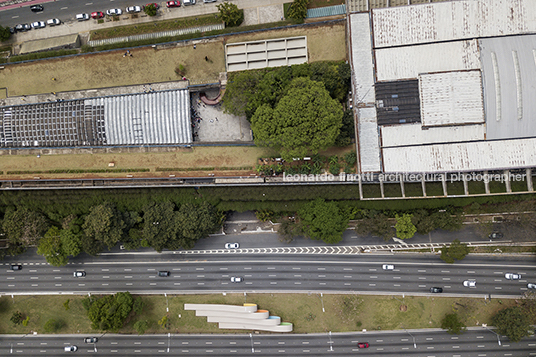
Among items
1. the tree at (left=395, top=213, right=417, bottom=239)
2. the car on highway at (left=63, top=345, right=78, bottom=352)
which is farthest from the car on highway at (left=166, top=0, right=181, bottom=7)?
the car on highway at (left=63, top=345, right=78, bottom=352)

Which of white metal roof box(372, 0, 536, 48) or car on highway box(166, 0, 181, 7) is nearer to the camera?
white metal roof box(372, 0, 536, 48)

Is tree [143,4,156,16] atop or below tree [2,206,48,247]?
atop

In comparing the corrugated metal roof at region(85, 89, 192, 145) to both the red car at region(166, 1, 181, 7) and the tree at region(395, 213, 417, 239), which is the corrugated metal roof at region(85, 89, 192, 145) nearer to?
the red car at region(166, 1, 181, 7)

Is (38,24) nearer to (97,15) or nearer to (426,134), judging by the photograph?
(97,15)

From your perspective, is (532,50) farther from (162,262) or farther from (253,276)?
(162,262)


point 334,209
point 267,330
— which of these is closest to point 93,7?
point 334,209

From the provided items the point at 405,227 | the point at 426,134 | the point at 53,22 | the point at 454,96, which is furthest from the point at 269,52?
the point at 53,22
